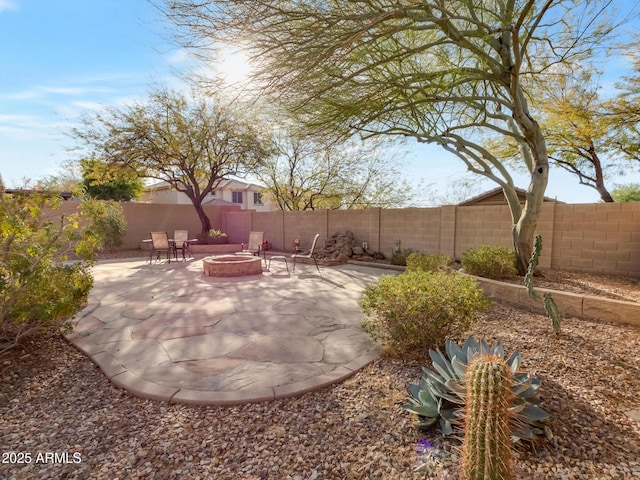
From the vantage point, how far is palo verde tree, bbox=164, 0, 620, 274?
3672mm

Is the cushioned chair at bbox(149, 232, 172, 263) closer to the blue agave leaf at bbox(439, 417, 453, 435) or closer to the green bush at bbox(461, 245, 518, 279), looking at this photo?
the green bush at bbox(461, 245, 518, 279)

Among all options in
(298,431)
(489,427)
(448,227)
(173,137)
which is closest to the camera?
(489,427)

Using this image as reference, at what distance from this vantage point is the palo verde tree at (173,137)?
1095 cm

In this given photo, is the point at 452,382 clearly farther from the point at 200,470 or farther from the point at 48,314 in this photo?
the point at 48,314

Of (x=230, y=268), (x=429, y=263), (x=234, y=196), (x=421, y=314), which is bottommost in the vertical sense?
(x=230, y=268)

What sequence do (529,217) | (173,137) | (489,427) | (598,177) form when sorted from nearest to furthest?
(489,427)
(529,217)
(173,137)
(598,177)

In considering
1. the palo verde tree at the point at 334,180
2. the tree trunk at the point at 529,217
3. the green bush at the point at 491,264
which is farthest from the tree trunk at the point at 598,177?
the green bush at the point at 491,264

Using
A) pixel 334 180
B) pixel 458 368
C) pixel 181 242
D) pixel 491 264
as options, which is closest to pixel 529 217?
pixel 491 264

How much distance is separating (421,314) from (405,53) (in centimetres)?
375

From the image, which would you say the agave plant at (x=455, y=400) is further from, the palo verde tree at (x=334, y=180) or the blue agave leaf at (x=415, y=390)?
the palo verde tree at (x=334, y=180)

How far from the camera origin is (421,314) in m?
2.73

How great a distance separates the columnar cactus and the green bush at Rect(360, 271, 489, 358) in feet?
4.32

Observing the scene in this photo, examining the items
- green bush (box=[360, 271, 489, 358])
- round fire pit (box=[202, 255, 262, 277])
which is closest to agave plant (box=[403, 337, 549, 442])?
green bush (box=[360, 271, 489, 358])

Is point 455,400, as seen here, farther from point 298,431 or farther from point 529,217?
point 529,217
